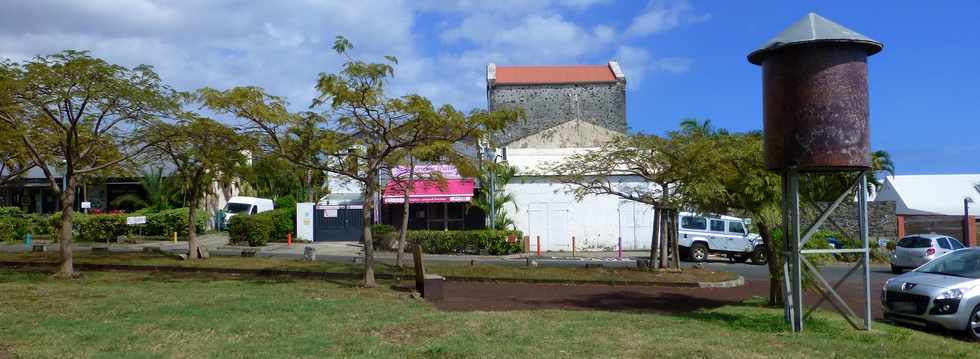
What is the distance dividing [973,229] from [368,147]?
29.0 metres

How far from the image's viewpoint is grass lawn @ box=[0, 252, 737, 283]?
61.9ft

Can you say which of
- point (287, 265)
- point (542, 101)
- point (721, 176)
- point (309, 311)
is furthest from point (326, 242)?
point (309, 311)

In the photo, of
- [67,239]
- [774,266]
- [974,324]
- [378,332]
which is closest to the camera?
[378,332]

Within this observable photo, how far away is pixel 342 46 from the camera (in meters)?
14.7

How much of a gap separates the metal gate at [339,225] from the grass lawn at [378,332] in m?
22.0

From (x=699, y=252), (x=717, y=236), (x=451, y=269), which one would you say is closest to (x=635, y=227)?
(x=699, y=252)

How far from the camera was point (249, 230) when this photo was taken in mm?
31219

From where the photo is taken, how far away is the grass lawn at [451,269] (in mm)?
18875

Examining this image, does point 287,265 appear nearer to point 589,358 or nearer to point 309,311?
point 309,311

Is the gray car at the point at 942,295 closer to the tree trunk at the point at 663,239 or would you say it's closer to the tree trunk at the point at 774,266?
the tree trunk at the point at 774,266

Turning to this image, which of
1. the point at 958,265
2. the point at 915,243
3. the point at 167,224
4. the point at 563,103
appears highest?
the point at 563,103

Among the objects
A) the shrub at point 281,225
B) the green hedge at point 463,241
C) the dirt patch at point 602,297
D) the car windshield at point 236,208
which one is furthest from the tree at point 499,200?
the car windshield at point 236,208

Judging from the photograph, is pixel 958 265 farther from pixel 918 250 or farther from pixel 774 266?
pixel 918 250

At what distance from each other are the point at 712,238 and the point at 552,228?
7.09 metres
